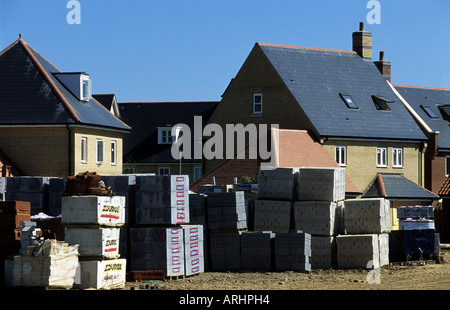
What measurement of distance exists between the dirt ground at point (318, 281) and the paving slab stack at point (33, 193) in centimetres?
538

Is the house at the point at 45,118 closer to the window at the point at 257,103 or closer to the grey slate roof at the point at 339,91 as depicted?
the window at the point at 257,103

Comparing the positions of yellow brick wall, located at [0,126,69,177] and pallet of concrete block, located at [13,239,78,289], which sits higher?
yellow brick wall, located at [0,126,69,177]

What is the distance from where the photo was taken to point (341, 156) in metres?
51.0

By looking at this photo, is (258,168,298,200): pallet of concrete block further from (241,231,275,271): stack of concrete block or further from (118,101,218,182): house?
(118,101,218,182): house

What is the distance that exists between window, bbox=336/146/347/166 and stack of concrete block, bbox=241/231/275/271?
2445cm

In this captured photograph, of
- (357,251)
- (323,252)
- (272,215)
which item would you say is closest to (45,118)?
(272,215)

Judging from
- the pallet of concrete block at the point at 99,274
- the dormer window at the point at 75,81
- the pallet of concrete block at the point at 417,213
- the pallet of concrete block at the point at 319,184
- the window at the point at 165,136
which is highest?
the dormer window at the point at 75,81

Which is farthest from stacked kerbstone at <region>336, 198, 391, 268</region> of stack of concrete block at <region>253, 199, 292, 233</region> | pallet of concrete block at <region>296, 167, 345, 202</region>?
stack of concrete block at <region>253, 199, 292, 233</region>

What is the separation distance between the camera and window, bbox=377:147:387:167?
53406mm

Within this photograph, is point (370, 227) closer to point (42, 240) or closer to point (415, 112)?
point (42, 240)

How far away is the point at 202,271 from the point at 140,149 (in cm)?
4241

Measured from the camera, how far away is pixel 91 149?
4666cm

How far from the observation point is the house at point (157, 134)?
66.3 m

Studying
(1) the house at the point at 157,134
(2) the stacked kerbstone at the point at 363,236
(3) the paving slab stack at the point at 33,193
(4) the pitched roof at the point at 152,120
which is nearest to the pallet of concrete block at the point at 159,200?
(3) the paving slab stack at the point at 33,193
